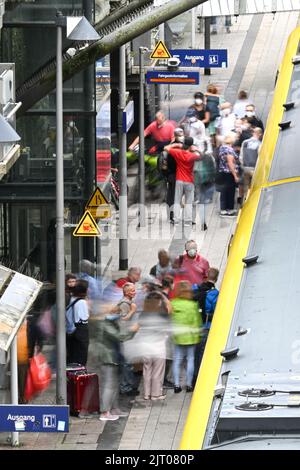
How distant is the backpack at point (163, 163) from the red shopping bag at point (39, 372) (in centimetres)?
870

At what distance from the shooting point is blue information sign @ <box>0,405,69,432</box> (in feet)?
53.5

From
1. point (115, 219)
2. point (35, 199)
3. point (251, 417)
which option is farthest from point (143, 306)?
point (251, 417)

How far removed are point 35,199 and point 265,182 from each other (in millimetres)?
9608

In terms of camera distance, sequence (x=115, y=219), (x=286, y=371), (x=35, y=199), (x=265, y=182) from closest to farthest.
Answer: (x=286, y=371)
(x=265, y=182)
(x=35, y=199)
(x=115, y=219)

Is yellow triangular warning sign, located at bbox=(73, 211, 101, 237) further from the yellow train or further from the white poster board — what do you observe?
the yellow train

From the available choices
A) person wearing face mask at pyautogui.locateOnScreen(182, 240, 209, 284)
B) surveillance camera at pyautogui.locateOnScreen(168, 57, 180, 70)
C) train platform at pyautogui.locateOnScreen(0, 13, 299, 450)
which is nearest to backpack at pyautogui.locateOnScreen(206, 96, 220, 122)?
surveillance camera at pyautogui.locateOnScreen(168, 57, 180, 70)

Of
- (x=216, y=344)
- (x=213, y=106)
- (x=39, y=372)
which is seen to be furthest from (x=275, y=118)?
(x=213, y=106)

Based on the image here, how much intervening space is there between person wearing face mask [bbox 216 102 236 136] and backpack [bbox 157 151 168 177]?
1421mm

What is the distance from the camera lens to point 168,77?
31719 millimetres

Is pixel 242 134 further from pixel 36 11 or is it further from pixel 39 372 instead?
pixel 39 372

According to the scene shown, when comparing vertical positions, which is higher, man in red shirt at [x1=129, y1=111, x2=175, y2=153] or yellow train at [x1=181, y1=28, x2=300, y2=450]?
yellow train at [x1=181, y1=28, x2=300, y2=450]

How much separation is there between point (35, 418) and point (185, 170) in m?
13.6

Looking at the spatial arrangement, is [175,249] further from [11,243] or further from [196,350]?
[196,350]

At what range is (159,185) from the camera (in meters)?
31.5
